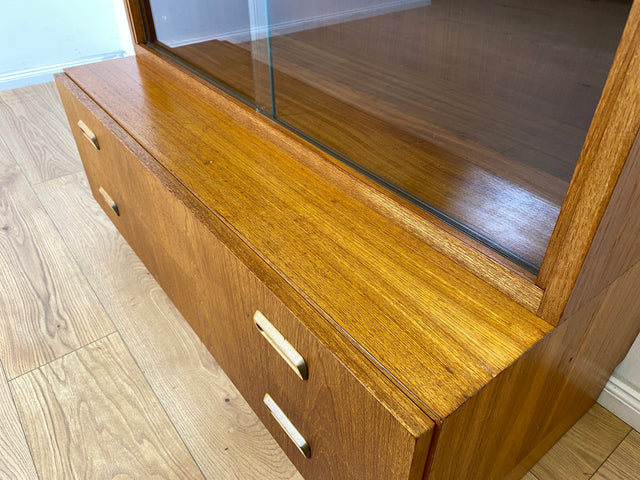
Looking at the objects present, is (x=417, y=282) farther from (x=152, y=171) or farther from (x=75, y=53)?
(x=75, y=53)

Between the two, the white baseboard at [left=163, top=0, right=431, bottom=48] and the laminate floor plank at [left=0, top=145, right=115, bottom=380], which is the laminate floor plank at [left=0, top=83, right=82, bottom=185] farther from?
the white baseboard at [left=163, top=0, right=431, bottom=48]

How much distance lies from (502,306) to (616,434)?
497mm

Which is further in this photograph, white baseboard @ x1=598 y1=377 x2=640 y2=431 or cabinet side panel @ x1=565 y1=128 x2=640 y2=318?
white baseboard @ x1=598 y1=377 x2=640 y2=431

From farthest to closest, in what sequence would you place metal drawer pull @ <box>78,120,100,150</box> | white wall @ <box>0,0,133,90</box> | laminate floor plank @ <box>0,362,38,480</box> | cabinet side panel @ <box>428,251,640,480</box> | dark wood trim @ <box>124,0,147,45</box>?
white wall @ <box>0,0,133,90</box>, dark wood trim @ <box>124,0,147,45</box>, metal drawer pull @ <box>78,120,100,150</box>, laminate floor plank @ <box>0,362,38,480</box>, cabinet side panel @ <box>428,251,640,480</box>

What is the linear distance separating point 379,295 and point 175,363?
53 centimetres

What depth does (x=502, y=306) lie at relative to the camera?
0.46 metres

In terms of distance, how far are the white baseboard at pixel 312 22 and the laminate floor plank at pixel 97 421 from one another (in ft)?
1.91

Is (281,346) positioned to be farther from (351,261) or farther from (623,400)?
(623,400)

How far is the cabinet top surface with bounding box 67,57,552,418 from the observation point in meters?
0.42

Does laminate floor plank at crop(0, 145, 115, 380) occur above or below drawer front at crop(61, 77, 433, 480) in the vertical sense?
below

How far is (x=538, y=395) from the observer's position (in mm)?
522

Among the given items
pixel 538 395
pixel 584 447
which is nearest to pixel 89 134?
pixel 538 395

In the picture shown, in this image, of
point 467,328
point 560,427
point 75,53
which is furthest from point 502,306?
point 75,53

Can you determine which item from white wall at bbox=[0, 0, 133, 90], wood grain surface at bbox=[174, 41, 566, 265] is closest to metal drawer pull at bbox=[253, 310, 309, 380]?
wood grain surface at bbox=[174, 41, 566, 265]
